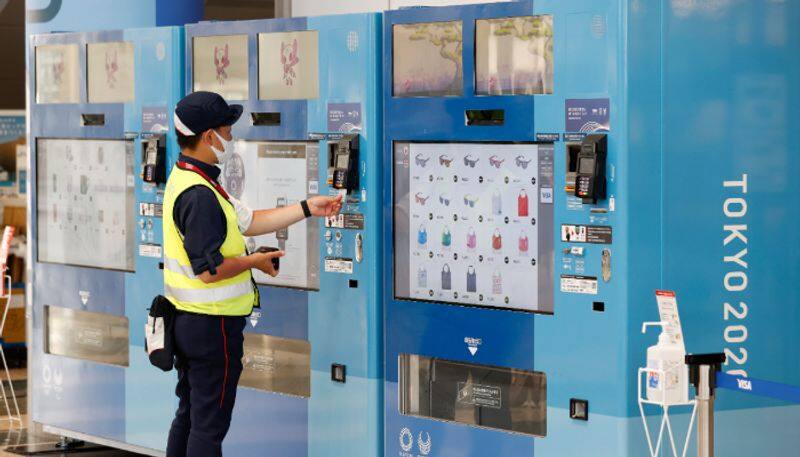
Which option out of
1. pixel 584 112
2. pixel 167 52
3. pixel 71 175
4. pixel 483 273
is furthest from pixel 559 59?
pixel 71 175

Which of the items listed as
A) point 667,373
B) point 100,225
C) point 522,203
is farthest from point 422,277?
point 100,225

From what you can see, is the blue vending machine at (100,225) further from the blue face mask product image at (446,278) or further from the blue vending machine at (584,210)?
the blue face mask product image at (446,278)

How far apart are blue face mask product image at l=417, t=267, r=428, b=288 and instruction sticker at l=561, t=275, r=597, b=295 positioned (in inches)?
27.8

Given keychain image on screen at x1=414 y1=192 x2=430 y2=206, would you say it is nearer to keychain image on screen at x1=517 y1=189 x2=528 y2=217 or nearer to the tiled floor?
keychain image on screen at x1=517 y1=189 x2=528 y2=217

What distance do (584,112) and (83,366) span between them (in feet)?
11.0

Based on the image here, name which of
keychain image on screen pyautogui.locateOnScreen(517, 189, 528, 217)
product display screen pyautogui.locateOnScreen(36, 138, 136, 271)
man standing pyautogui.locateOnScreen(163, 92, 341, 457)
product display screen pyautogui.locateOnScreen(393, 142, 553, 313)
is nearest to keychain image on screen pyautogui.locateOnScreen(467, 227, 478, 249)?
product display screen pyautogui.locateOnScreen(393, 142, 553, 313)

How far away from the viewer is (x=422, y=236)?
17.9 ft

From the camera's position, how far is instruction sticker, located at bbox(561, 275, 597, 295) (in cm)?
483

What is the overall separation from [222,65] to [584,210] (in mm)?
2077

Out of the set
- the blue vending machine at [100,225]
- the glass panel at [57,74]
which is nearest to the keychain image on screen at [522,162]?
the blue vending machine at [100,225]

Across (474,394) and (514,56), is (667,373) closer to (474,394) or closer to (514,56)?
(474,394)

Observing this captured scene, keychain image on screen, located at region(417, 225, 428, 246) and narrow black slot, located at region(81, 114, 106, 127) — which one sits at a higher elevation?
narrow black slot, located at region(81, 114, 106, 127)

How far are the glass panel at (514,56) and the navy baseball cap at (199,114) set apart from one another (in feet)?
3.22

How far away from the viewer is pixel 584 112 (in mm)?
4824
